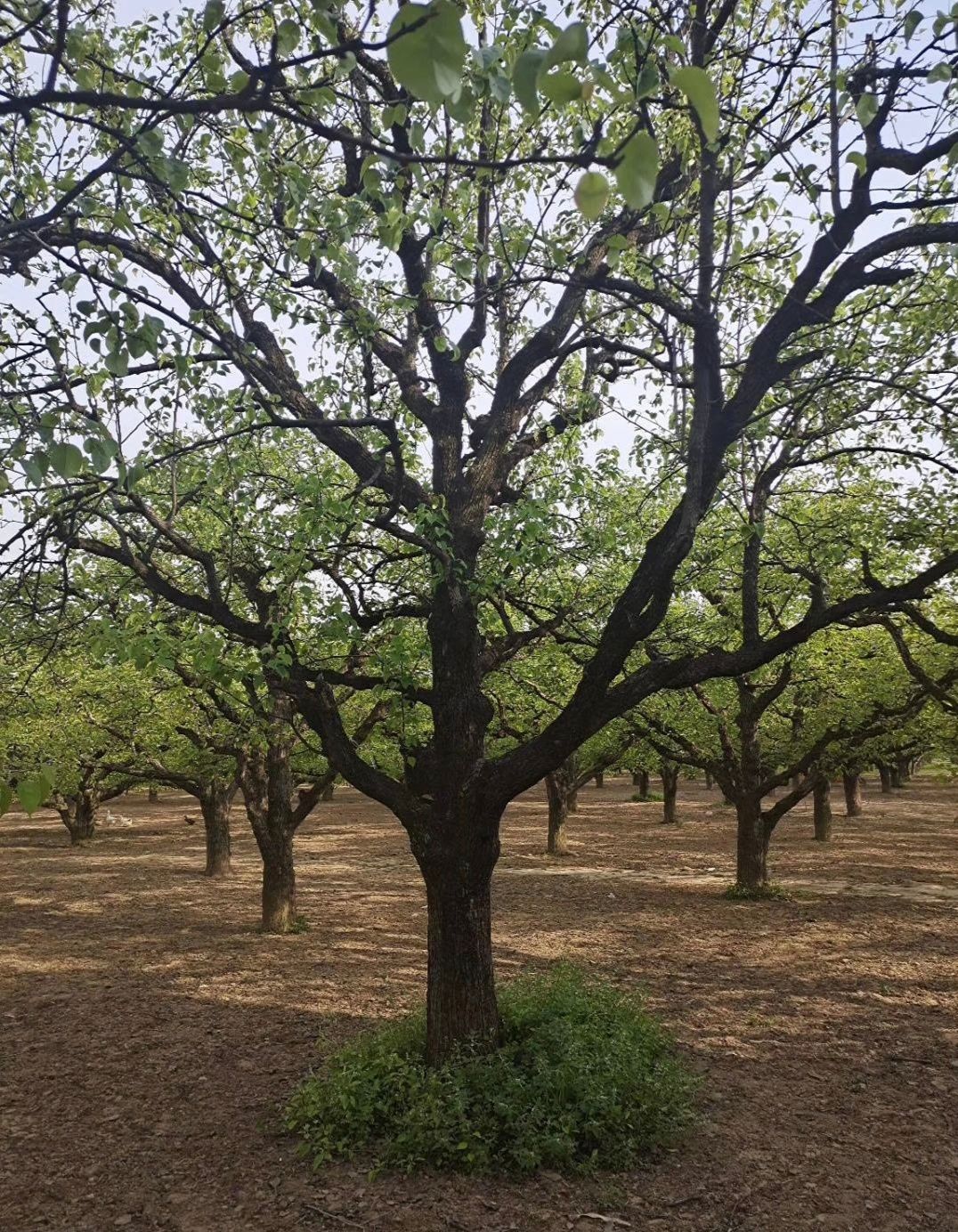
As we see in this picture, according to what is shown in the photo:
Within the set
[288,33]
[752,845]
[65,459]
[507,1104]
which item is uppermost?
[288,33]

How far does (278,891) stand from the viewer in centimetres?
1537

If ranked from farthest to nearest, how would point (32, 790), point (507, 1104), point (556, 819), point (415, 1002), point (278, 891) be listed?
point (556, 819), point (278, 891), point (415, 1002), point (507, 1104), point (32, 790)

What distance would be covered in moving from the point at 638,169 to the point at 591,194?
15cm

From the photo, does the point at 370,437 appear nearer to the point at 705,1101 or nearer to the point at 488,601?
the point at 488,601

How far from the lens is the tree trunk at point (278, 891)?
15.2 m

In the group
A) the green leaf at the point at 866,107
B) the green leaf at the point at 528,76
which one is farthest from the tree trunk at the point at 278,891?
the green leaf at the point at 528,76

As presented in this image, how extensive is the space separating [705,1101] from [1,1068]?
288 inches

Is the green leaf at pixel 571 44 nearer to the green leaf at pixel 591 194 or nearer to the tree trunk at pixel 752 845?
the green leaf at pixel 591 194

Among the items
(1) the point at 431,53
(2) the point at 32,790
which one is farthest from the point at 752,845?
(1) the point at 431,53

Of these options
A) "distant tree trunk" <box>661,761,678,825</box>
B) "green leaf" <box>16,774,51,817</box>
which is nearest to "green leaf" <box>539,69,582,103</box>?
"green leaf" <box>16,774,51,817</box>

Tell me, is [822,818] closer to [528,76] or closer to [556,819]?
[556,819]

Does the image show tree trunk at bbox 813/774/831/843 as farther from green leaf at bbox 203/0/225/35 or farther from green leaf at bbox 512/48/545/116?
green leaf at bbox 512/48/545/116

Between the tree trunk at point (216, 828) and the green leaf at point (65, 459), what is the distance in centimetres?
2075

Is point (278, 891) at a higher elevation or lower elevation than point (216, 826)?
lower
